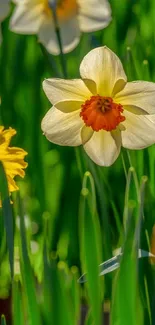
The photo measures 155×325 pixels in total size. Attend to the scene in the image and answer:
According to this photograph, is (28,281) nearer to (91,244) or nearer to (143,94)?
(91,244)

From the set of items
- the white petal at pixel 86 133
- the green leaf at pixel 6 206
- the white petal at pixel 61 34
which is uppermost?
the white petal at pixel 61 34

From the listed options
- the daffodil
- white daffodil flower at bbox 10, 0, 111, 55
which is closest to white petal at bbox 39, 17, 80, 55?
white daffodil flower at bbox 10, 0, 111, 55

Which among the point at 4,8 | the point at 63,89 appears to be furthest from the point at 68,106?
the point at 4,8

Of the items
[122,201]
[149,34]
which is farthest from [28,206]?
[149,34]

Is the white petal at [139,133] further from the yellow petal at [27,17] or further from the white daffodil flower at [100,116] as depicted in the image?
the yellow petal at [27,17]

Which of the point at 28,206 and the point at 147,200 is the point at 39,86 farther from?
the point at 147,200

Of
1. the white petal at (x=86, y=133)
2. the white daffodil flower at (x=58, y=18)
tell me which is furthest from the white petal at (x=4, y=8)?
the white petal at (x=86, y=133)
